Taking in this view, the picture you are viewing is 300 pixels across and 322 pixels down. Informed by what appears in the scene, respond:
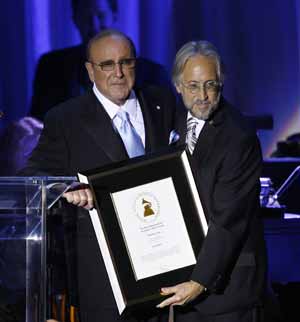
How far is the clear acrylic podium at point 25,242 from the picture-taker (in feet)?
5.83

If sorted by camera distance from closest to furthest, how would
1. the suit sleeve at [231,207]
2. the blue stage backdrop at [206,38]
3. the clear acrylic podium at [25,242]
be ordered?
the clear acrylic podium at [25,242] → the suit sleeve at [231,207] → the blue stage backdrop at [206,38]

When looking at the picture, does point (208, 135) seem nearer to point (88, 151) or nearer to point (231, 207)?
point (231, 207)

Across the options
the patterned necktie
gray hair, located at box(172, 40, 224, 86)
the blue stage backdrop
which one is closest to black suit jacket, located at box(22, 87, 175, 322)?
the patterned necktie

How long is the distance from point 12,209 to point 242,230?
27.1 inches

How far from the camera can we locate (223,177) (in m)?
2.28

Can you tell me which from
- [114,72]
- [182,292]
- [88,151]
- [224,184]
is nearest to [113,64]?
[114,72]

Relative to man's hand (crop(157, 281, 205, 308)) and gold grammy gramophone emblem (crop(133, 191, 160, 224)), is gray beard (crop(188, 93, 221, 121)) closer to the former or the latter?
gold grammy gramophone emblem (crop(133, 191, 160, 224))

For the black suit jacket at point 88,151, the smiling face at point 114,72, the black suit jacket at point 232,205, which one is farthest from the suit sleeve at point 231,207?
the smiling face at point 114,72

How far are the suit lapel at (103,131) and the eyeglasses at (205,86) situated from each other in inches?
9.5

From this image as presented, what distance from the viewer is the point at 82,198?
2059 millimetres

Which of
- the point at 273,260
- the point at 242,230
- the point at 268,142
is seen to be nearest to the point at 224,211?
the point at 242,230

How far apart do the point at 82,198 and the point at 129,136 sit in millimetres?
423

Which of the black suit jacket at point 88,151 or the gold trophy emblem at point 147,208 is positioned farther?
the black suit jacket at point 88,151

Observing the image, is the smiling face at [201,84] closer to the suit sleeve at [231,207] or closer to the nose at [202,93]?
the nose at [202,93]
